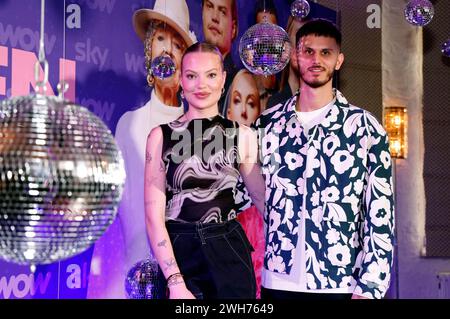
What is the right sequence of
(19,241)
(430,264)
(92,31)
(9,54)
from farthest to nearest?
(430,264) < (92,31) < (9,54) < (19,241)

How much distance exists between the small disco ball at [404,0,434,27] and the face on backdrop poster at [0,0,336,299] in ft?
5.12

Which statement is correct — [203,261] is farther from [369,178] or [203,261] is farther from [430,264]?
[430,264]

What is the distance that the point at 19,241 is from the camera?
1592mm

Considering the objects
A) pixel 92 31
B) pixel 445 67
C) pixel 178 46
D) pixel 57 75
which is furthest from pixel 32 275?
pixel 445 67

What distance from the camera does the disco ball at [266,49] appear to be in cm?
380

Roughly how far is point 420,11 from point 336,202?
2.65 meters

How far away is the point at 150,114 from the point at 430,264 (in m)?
3.57

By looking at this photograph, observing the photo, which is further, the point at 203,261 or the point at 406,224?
the point at 406,224

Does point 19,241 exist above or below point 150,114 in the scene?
below

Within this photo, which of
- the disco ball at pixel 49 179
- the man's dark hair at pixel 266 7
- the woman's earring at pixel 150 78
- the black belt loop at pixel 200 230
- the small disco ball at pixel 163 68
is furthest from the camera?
the man's dark hair at pixel 266 7

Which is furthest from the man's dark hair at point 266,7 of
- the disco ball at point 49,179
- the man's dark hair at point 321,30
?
the disco ball at point 49,179

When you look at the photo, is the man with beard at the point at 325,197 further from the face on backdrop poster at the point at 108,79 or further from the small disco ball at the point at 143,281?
the face on backdrop poster at the point at 108,79

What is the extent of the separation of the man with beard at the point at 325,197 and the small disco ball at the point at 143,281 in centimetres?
81

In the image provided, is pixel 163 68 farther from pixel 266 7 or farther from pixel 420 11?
pixel 420 11
